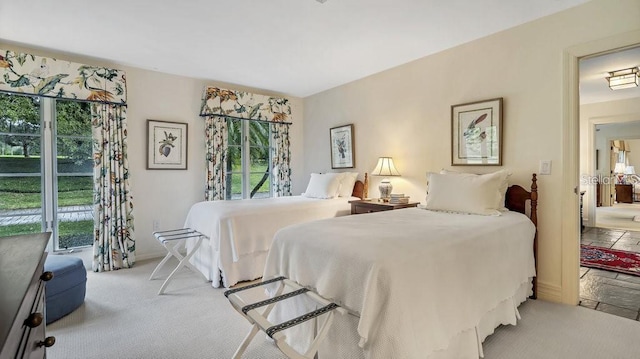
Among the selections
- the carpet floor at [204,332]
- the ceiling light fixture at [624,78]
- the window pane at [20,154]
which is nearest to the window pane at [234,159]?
the window pane at [20,154]

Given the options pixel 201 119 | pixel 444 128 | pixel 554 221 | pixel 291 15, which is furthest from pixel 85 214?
pixel 554 221

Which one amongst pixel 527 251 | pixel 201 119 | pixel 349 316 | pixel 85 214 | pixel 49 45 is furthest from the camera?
pixel 201 119

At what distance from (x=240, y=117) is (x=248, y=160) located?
0.70 meters

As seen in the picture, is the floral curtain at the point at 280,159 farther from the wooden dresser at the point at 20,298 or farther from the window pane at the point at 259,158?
the wooden dresser at the point at 20,298

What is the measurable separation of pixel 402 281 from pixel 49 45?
409 cm

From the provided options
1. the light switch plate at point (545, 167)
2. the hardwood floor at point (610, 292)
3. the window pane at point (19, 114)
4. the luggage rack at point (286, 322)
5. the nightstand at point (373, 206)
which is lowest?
the hardwood floor at point (610, 292)

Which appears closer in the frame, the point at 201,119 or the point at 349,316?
the point at 349,316

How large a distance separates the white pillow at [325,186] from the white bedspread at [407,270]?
184cm

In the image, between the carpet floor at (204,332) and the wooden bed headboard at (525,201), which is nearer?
the carpet floor at (204,332)

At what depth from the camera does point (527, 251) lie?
2.46 meters

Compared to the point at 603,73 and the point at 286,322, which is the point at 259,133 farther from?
the point at 603,73

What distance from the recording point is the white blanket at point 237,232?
10.1ft

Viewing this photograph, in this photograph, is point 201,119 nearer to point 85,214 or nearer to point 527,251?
point 85,214

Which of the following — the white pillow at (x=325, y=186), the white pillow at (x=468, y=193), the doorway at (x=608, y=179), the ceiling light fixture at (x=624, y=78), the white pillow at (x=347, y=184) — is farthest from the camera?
the white pillow at (x=347, y=184)
